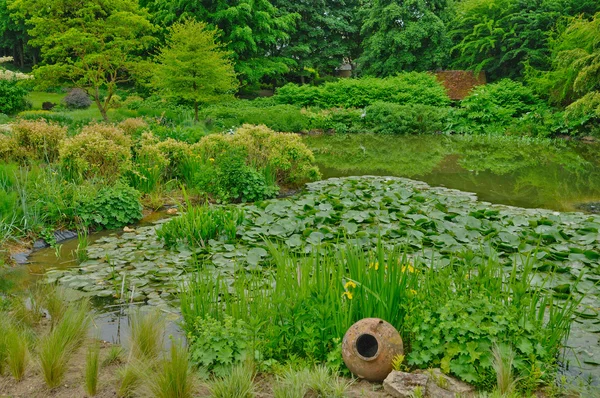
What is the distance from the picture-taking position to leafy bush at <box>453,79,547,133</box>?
1970cm

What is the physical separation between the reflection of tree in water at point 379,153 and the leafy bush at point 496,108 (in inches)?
84.2

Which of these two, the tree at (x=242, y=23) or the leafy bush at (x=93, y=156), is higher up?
the tree at (x=242, y=23)

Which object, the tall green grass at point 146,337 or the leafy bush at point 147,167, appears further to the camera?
the leafy bush at point 147,167

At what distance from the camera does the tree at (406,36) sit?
25.9 metres

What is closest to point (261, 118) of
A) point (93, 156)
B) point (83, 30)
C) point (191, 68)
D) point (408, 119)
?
point (191, 68)

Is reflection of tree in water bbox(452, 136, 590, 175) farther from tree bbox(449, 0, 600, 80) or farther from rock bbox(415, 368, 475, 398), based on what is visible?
rock bbox(415, 368, 475, 398)

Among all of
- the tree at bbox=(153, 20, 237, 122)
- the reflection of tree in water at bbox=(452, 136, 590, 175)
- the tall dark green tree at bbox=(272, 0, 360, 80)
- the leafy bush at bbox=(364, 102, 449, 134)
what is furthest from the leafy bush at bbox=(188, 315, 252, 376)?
the tall dark green tree at bbox=(272, 0, 360, 80)

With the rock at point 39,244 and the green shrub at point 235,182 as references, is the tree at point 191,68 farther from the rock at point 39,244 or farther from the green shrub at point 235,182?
the rock at point 39,244

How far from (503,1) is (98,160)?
2165cm

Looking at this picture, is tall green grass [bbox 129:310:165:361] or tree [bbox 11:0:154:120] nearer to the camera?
tall green grass [bbox 129:310:165:361]

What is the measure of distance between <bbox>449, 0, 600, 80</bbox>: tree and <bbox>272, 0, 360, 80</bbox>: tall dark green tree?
22.6 feet

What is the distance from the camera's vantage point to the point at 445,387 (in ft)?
9.24

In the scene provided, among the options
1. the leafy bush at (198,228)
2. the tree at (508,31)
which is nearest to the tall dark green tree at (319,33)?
the tree at (508,31)

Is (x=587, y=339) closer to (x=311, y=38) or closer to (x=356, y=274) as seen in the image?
(x=356, y=274)
